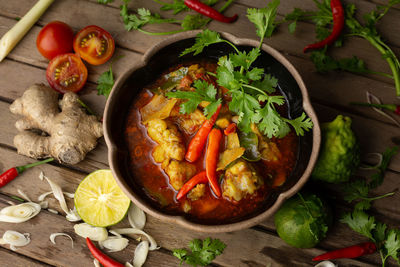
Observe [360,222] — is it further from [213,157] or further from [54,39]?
[54,39]

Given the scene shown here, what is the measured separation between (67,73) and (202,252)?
1.76 m

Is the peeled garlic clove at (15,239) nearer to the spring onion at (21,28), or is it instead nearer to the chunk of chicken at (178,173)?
the chunk of chicken at (178,173)

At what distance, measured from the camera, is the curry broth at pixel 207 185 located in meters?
2.53

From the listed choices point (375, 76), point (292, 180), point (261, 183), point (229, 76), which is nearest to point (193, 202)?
point (261, 183)

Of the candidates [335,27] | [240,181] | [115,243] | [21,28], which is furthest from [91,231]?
[335,27]

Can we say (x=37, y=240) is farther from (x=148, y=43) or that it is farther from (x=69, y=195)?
(x=148, y=43)

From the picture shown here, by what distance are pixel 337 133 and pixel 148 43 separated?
1671 millimetres

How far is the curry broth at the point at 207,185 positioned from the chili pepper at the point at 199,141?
7 centimetres

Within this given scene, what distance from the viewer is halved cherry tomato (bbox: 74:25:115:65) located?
9.84ft

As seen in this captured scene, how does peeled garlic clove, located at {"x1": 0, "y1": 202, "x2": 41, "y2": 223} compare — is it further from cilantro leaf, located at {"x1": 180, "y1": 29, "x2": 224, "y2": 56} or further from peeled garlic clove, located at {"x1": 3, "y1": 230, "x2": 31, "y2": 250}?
cilantro leaf, located at {"x1": 180, "y1": 29, "x2": 224, "y2": 56}

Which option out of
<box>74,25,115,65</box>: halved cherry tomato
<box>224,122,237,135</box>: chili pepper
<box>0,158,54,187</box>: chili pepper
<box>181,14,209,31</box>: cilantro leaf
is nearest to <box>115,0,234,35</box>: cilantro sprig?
<box>181,14,209,31</box>: cilantro leaf

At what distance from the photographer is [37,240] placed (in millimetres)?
2922

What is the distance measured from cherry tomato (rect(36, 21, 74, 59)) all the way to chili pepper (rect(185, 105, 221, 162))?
137cm

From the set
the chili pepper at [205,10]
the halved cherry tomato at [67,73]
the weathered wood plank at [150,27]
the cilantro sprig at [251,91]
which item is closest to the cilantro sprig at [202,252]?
the cilantro sprig at [251,91]
